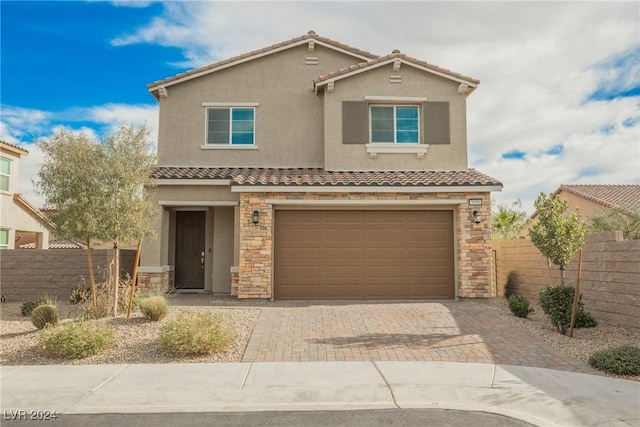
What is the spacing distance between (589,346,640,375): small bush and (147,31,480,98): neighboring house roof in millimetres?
9908

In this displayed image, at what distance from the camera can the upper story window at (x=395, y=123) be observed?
1547 centimetres

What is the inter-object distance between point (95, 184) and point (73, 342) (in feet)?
11.3

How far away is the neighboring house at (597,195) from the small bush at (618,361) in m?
19.7

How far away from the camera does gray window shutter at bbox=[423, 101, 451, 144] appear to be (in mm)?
15281

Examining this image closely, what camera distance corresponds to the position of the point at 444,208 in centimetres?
1388

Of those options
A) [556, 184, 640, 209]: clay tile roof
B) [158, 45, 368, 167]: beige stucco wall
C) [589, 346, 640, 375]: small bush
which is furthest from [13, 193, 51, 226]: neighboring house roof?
[556, 184, 640, 209]: clay tile roof

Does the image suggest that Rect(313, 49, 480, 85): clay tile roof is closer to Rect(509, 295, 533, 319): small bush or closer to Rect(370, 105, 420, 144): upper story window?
Rect(370, 105, 420, 144): upper story window

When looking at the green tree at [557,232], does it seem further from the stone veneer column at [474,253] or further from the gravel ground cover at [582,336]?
the stone veneer column at [474,253]

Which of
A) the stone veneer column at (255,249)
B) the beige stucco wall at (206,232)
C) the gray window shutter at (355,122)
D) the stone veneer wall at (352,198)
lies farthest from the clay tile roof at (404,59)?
the beige stucco wall at (206,232)

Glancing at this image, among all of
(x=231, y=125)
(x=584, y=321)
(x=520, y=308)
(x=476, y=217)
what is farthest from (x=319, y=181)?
(x=584, y=321)

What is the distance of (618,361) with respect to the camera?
737 cm

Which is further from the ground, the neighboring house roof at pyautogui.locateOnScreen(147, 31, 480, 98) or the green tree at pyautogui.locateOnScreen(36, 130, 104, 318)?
the neighboring house roof at pyautogui.locateOnScreen(147, 31, 480, 98)

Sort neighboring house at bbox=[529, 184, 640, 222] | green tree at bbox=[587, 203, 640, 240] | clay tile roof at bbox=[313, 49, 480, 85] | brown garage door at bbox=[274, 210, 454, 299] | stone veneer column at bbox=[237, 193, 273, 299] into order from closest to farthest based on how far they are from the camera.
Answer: stone veneer column at bbox=[237, 193, 273, 299] < brown garage door at bbox=[274, 210, 454, 299] < clay tile roof at bbox=[313, 49, 480, 85] < green tree at bbox=[587, 203, 640, 240] < neighboring house at bbox=[529, 184, 640, 222]

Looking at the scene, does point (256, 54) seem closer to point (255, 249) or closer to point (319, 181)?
point (319, 181)
